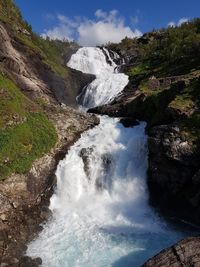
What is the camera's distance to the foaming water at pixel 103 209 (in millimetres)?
24031

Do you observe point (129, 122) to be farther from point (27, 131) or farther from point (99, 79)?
point (99, 79)

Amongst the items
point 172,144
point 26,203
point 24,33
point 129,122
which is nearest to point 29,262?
point 26,203

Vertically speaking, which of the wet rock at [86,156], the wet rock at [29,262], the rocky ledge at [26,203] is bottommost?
the wet rock at [29,262]

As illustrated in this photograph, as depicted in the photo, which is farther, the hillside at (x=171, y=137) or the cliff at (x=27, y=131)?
the hillside at (x=171, y=137)

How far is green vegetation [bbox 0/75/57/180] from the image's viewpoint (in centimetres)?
3041

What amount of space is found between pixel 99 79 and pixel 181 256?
4135 centimetres

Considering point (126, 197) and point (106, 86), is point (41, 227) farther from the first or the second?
point (106, 86)

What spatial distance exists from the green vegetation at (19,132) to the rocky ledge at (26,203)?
73 centimetres

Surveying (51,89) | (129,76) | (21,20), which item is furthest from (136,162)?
(21,20)

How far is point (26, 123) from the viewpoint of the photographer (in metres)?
34.8

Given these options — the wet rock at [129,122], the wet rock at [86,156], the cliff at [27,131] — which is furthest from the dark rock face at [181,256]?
the wet rock at [129,122]

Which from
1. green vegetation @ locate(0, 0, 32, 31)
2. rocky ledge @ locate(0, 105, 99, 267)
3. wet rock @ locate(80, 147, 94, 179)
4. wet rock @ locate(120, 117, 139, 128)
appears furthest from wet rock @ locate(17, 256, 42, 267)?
green vegetation @ locate(0, 0, 32, 31)

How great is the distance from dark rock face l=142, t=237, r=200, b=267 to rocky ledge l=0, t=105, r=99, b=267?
8.05 metres

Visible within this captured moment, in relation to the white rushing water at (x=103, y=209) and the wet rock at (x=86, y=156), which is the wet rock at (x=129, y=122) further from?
the wet rock at (x=86, y=156)
